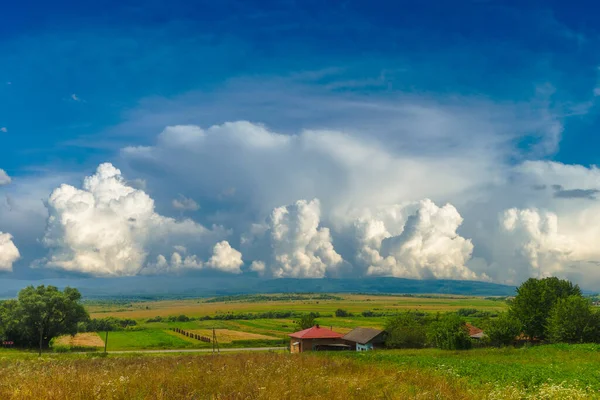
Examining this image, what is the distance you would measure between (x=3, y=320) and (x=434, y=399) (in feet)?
295

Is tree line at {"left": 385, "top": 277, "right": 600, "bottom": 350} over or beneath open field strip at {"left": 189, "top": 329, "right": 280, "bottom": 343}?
over

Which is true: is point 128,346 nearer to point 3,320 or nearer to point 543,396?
point 3,320

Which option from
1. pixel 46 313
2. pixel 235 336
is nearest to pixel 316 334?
pixel 235 336

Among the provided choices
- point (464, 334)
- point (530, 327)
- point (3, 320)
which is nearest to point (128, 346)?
point (3, 320)

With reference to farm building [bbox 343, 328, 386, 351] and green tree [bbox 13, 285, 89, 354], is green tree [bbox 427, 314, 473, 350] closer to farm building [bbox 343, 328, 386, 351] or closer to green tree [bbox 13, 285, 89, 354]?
farm building [bbox 343, 328, 386, 351]

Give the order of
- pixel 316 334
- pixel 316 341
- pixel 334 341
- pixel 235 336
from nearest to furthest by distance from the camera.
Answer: pixel 316 341 → pixel 316 334 → pixel 334 341 → pixel 235 336

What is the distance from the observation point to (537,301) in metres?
80.1

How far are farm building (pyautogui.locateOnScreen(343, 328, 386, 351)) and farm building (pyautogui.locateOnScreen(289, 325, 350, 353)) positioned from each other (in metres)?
1.39

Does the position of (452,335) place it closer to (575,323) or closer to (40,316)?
(575,323)

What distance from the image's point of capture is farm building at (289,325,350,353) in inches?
2944

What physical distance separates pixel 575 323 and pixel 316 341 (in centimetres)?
3985

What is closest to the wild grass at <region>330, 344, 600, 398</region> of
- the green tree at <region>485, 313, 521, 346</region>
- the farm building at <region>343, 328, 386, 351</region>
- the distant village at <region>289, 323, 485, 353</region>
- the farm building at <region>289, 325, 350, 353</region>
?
the green tree at <region>485, 313, 521, 346</region>

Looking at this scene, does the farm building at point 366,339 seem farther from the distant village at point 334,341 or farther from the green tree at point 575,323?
the green tree at point 575,323

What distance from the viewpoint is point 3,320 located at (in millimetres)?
80625
